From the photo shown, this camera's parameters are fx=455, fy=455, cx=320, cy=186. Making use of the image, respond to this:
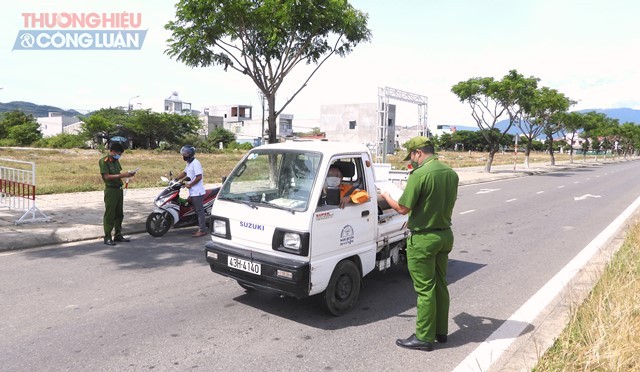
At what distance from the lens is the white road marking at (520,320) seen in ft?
13.0

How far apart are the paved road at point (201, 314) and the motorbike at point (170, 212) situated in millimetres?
332

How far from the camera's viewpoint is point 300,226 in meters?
4.42

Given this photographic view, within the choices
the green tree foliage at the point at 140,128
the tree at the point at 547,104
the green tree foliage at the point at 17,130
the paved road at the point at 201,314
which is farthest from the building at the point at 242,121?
the paved road at the point at 201,314

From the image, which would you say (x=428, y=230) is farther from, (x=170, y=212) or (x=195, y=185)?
(x=170, y=212)

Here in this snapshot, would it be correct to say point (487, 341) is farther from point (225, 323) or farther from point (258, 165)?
point (258, 165)

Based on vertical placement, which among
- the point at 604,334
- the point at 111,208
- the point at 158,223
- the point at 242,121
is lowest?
the point at 604,334

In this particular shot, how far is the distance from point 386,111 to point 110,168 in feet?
70.4

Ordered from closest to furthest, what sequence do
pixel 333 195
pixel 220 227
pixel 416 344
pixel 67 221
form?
pixel 416 344 → pixel 333 195 → pixel 220 227 → pixel 67 221

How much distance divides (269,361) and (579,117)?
54.7 m

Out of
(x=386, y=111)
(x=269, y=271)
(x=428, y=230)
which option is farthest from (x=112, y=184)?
(x=386, y=111)

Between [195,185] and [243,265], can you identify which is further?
[195,185]

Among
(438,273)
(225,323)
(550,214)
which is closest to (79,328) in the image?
(225,323)

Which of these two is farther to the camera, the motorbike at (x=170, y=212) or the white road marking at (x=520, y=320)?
the motorbike at (x=170, y=212)

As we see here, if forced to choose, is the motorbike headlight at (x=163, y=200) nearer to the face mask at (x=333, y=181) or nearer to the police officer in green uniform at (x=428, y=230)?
the face mask at (x=333, y=181)
